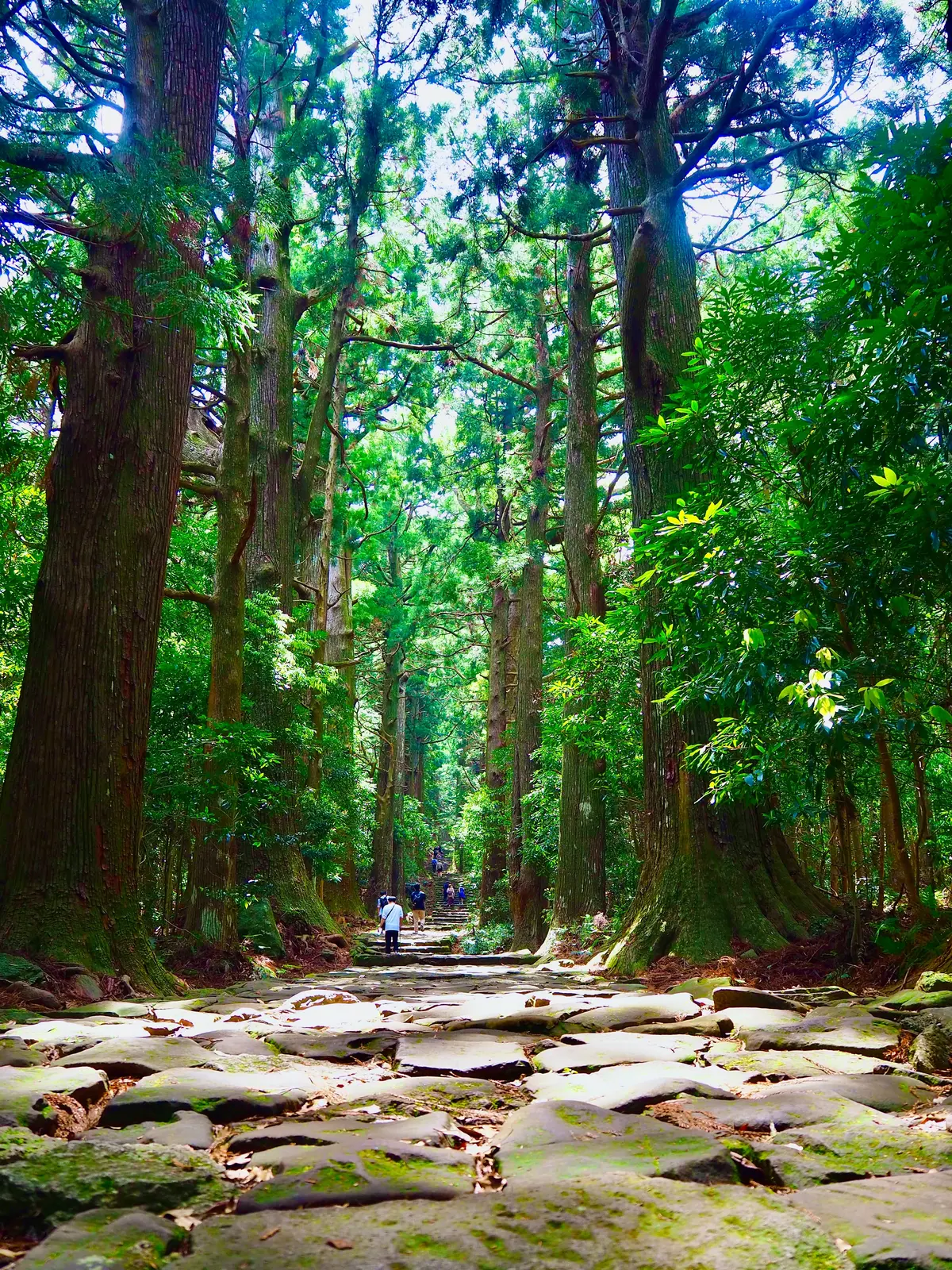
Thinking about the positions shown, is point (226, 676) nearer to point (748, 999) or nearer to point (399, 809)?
point (748, 999)

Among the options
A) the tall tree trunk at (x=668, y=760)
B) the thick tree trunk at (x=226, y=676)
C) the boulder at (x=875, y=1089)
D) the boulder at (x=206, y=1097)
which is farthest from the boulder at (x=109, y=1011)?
the thick tree trunk at (x=226, y=676)

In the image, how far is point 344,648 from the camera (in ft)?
67.8

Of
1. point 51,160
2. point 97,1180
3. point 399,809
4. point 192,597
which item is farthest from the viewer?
point 399,809

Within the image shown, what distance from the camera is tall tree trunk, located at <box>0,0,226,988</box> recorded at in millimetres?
5438

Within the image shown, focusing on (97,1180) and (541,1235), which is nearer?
(541,1235)

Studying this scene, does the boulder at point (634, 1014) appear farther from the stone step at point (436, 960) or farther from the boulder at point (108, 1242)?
the stone step at point (436, 960)

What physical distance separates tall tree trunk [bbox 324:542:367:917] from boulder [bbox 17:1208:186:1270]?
17401mm

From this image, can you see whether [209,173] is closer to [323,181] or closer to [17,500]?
[17,500]

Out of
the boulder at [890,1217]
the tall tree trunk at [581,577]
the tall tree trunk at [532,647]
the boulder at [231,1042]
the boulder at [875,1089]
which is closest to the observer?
the boulder at [890,1217]

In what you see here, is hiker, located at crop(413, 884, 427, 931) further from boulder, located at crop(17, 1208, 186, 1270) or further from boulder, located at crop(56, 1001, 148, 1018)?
boulder, located at crop(17, 1208, 186, 1270)

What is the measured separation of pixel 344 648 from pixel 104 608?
1476cm

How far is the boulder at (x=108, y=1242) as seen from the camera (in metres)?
1.53

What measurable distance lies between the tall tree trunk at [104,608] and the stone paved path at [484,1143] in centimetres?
130

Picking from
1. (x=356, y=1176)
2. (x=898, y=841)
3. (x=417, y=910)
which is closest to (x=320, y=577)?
(x=898, y=841)
